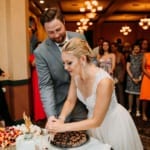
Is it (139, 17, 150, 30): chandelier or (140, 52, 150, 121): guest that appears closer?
(140, 52, 150, 121): guest

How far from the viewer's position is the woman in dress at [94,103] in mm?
1788

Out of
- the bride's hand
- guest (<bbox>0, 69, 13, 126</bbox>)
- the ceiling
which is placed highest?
the ceiling

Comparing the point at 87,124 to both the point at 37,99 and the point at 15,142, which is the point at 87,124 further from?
the point at 37,99

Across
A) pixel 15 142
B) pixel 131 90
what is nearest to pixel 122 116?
pixel 15 142

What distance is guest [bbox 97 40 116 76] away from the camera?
5.24 metres

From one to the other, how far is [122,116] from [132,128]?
0.12 meters

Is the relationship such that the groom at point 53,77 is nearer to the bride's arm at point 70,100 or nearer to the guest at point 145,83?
the bride's arm at point 70,100

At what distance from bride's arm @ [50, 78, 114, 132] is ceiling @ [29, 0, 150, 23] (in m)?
7.38

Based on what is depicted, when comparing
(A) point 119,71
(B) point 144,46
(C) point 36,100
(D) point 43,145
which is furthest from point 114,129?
(A) point 119,71

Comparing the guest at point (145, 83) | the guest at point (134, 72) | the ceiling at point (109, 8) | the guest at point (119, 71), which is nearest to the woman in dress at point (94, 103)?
the guest at point (145, 83)

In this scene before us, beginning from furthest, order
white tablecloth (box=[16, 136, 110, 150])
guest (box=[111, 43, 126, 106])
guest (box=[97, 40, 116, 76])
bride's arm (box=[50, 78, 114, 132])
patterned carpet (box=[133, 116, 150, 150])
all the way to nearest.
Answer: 1. guest (box=[111, 43, 126, 106])
2. guest (box=[97, 40, 116, 76])
3. patterned carpet (box=[133, 116, 150, 150])
4. bride's arm (box=[50, 78, 114, 132])
5. white tablecloth (box=[16, 136, 110, 150])

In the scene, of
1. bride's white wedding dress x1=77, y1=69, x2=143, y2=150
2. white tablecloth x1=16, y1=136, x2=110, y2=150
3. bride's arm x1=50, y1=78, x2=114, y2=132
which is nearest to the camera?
white tablecloth x1=16, y1=136, x2=110, y2=150

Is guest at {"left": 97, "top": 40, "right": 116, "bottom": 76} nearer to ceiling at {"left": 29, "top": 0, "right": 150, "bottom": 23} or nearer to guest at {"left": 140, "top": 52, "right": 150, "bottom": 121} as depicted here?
guest at {"left": 140, "top": 52, "right": 150, "bottom": 121}

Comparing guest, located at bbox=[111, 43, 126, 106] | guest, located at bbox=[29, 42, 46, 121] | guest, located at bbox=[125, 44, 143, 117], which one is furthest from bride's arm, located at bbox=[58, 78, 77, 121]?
guest, located at bbox=[111, 43, 126, 106]
